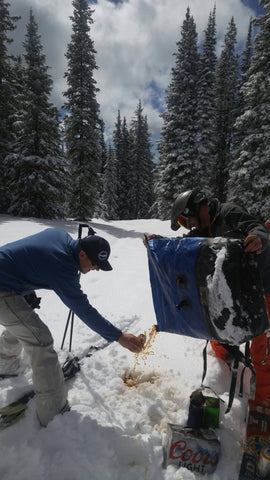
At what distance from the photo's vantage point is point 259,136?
1480 cm

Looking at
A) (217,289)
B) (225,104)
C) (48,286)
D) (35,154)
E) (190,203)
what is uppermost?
(225,104)

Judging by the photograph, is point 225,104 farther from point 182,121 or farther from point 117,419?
point 117,419

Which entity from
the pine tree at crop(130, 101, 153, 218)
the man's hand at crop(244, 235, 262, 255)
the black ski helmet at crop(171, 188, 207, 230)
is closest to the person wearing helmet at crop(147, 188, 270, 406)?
the black ski helmet at crop(171, 188, 207, 230)

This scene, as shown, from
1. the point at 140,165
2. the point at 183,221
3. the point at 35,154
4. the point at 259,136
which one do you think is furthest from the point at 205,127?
the point at 183,221

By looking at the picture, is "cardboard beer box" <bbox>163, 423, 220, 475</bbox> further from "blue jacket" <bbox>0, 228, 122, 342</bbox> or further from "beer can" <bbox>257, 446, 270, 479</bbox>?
"blue jacket" <bbox>0, 228, 122, 342</bbox>

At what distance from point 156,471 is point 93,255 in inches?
73.5

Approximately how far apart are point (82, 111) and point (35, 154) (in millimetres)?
4516

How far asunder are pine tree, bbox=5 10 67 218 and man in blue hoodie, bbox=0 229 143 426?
42.5 feet

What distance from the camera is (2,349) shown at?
295cm

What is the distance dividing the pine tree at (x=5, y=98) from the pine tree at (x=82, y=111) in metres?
3.45

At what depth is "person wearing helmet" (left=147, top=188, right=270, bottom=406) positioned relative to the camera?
2.47 m

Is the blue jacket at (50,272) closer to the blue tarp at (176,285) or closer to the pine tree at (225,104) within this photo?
the blue tarp at (176,285)

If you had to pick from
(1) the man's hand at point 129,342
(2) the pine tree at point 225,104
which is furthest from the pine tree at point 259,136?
(1) the man's hand at point 129,342

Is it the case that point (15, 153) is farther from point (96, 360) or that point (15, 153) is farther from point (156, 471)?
point (156, 471)
